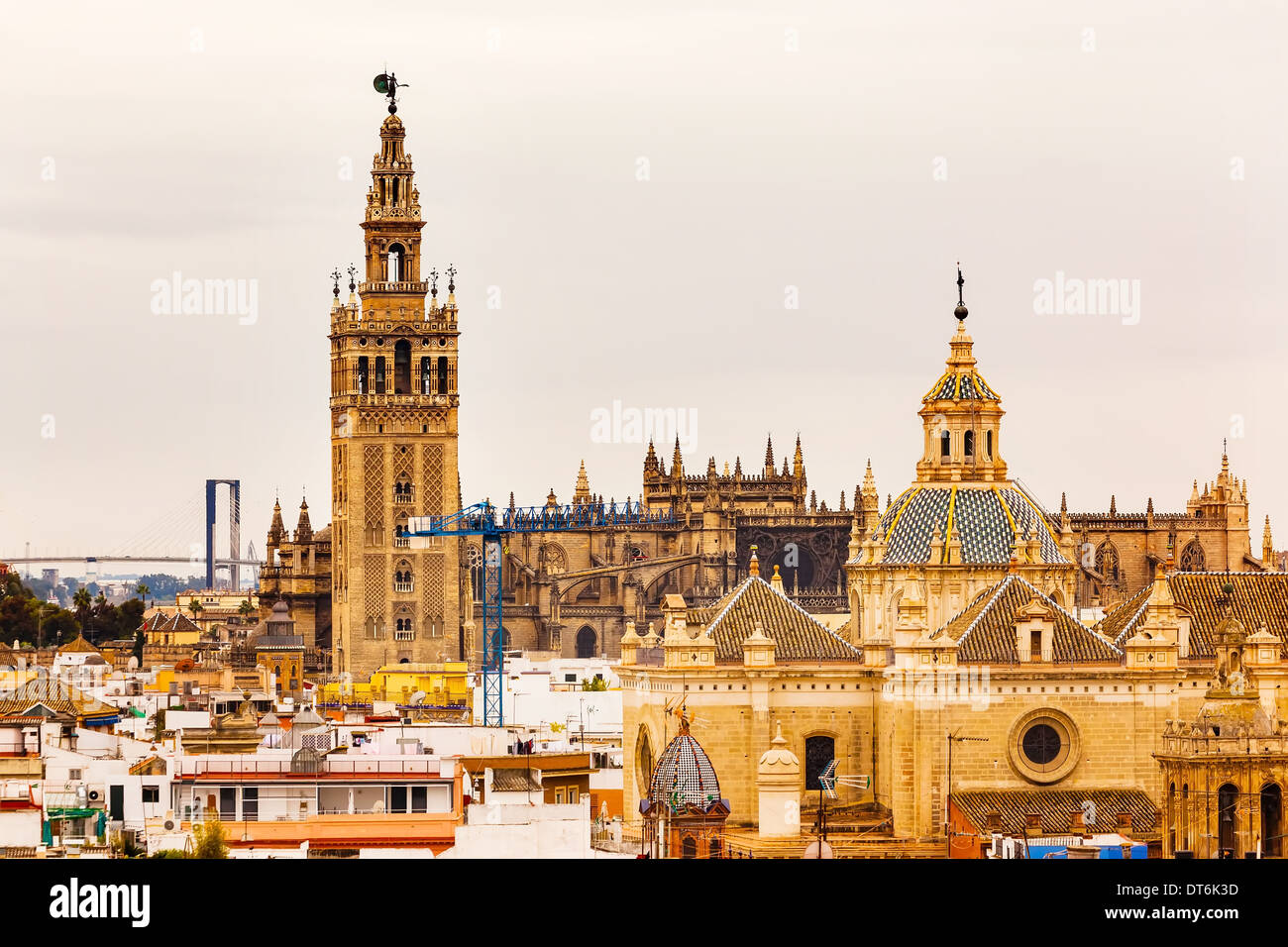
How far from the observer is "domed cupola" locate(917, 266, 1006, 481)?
82000 mm

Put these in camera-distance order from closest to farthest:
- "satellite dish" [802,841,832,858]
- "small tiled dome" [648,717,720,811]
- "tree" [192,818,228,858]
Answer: "tree" [192,818,228,858] → "satellite dish" [802,841,832,858] → "small tiled dome" [648,717,720,811]

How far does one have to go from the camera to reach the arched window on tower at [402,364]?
169m

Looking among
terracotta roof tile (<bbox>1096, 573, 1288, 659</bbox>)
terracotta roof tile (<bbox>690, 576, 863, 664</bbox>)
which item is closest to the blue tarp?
terracotta roof tile (<bbox>690, 576, 863, 664</bbox>)

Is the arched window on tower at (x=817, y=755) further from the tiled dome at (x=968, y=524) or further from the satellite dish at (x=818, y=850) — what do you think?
the satellite dish at (x=818, y=850)

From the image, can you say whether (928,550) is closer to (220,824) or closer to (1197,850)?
(1197,850)

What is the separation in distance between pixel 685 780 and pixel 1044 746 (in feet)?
29.4

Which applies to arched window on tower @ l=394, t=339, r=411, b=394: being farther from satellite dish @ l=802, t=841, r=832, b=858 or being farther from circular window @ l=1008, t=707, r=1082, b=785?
satellite dish @ l=802, t=841, r=832, b=858

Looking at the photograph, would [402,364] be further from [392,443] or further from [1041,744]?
[1041,744]

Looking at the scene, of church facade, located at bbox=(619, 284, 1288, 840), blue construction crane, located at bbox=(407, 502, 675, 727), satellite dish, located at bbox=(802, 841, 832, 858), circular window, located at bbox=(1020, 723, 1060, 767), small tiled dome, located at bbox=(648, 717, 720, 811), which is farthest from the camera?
blue construction crane, located at bbox=(407, 502, 675, 727)

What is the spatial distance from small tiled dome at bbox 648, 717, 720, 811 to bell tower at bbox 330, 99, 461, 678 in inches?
3726

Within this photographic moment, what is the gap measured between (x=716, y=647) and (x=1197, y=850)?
42.7 feet

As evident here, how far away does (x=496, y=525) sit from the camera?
6545 inches

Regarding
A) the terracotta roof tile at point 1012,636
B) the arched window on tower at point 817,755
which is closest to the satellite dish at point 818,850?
the terracotta roof tile at point 1012,636
